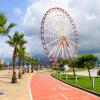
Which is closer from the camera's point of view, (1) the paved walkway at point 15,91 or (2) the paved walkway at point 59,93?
(2) the paved walkway at point 59,93

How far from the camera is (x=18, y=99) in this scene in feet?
78.7

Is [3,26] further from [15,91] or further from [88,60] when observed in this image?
[88,60]

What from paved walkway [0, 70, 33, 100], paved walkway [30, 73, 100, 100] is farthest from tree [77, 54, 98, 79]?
paved walkway [30, 73, 100, 100]

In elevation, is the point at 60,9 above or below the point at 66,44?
above

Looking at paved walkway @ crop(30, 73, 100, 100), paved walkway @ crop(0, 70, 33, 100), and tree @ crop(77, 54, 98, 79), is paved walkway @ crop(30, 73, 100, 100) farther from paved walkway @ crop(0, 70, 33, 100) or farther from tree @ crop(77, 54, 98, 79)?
tree @ crop(77, 54, 98, 79)

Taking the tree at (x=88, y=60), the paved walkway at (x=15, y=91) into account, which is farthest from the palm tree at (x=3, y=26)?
the tree at (x=88, y=60)

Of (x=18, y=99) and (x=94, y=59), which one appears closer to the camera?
(x=18, y=99)

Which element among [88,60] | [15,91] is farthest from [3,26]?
[88,60]

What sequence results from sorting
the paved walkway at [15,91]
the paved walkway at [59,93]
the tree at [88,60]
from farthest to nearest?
the tree at [88,60]
the paved walkway at [15,91]
the paved walkway at [59,93]

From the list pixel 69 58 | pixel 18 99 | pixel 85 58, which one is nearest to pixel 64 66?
pixel 69 58

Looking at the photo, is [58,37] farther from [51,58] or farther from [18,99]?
[18,99]

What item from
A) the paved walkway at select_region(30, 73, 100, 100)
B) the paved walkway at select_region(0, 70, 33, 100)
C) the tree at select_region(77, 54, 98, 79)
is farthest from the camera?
the tree at select_region(77, 54, 98, 79)

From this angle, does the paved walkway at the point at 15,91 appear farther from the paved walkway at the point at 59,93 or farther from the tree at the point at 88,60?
A: the tree at the point at 88,60

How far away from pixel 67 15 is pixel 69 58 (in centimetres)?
1071
